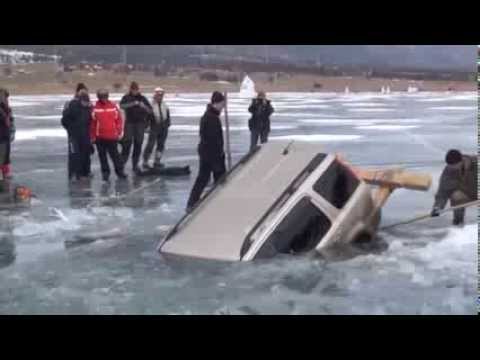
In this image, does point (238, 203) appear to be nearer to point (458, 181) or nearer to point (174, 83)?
point (458, 181)

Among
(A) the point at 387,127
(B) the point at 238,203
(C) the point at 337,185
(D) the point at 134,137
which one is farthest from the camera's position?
(A) the point at 387,127

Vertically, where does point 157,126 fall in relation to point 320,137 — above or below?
above

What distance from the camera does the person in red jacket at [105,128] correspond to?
13734mm

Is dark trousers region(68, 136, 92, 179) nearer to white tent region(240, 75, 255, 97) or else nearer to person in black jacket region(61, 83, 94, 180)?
person in black jacket region(61, 83, 94, 180)

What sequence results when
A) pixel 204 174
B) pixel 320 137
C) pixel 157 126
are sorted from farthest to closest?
pixel 320 137, pixel 157 126, pixel 204 174

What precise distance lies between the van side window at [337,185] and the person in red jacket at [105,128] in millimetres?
5857

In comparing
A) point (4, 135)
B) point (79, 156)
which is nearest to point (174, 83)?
point (79, 156)

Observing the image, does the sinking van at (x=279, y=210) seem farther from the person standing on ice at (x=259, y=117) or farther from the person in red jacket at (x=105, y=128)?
the person standing on ice at (x=259, y=117)

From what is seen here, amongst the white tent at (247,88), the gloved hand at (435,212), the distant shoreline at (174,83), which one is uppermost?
the gloved hand at (435,212)

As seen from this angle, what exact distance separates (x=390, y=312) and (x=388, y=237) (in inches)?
125

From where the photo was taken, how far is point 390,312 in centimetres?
646

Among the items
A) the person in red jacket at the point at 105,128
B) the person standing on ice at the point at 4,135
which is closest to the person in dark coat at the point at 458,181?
the person in red jacket at the point at 105,128

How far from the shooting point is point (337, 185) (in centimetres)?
890

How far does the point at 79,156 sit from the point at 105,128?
0.76 metres
